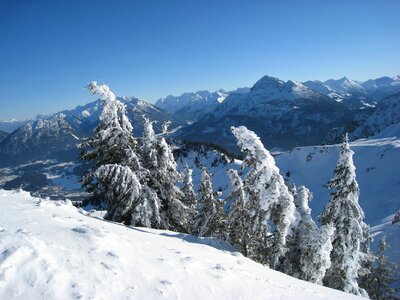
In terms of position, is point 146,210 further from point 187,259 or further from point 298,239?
point 187,259

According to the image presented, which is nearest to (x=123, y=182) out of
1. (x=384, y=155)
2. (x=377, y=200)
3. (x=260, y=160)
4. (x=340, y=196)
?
(x=260, y=160)

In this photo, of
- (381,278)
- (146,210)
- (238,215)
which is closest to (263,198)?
(238,215)

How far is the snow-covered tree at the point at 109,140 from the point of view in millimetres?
18125

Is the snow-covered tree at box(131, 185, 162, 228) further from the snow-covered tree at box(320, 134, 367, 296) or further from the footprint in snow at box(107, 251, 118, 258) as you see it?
the snow-covered tree at box(320, 134, 367, 296)

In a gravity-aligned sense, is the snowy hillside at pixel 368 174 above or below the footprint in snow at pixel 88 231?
below

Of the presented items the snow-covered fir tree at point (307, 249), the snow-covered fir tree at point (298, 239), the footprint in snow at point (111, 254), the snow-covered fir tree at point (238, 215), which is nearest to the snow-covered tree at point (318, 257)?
the snow-covered fir tree at point (307, 249)

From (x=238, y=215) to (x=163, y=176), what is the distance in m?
6.34

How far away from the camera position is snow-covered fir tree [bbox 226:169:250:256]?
15791 mm

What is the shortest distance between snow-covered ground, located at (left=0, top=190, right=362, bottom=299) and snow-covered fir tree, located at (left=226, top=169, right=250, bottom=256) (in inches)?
204

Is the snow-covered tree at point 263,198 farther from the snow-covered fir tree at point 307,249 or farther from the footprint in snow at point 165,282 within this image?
the footprint in snow at point 165,282

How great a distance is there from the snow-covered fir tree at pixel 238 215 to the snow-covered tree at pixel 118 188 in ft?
16.9

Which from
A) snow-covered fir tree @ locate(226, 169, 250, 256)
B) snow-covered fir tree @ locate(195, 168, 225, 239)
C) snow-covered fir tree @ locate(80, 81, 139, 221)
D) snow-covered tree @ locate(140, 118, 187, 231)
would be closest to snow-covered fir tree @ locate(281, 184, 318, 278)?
snow-covered fir tree @ locate(226, 169, 250, 256)

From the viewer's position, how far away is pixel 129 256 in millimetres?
8211

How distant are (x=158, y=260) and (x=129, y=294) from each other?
6.15 feet
